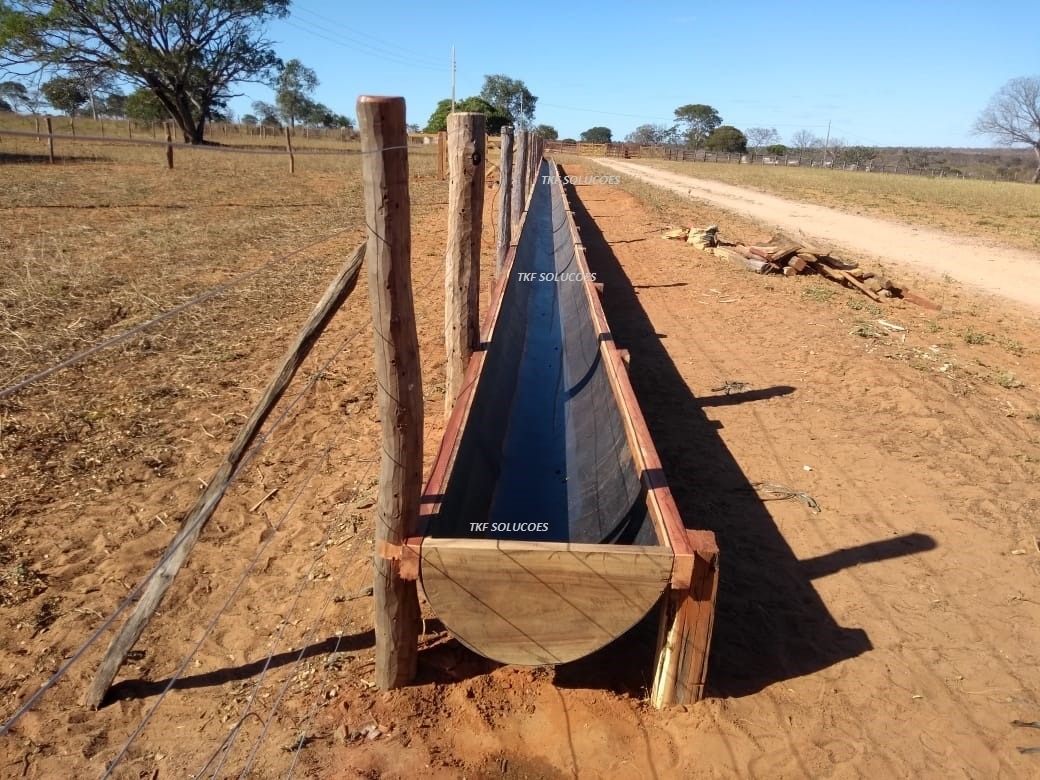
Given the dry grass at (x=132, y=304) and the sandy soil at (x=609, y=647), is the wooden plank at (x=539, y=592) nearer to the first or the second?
the sandy soil at (x=609, y=647)

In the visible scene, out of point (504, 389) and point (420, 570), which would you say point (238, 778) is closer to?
point (420, 570)

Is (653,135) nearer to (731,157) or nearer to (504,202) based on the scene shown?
(731,157)

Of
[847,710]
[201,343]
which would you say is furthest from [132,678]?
[201,343]

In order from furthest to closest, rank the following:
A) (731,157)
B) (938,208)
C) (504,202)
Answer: (731,157) < (938,208) < (504,202)

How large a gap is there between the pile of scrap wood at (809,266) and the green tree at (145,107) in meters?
41.5

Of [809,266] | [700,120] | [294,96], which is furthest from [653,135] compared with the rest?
[809,266]

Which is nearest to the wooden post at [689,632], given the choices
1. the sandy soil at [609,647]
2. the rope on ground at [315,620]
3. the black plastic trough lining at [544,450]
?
the sandy soil at [609,647]

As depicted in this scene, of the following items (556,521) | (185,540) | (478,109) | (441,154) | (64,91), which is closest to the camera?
(185,540)

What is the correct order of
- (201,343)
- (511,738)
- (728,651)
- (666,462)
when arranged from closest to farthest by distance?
(511,738) < (728,651) < (666,462) < (201,343)

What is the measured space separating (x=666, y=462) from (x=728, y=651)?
1.82 metres

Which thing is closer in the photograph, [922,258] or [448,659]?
[448,659]

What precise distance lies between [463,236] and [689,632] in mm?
2730

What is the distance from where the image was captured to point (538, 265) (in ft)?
32.8

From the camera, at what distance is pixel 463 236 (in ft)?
14.2
